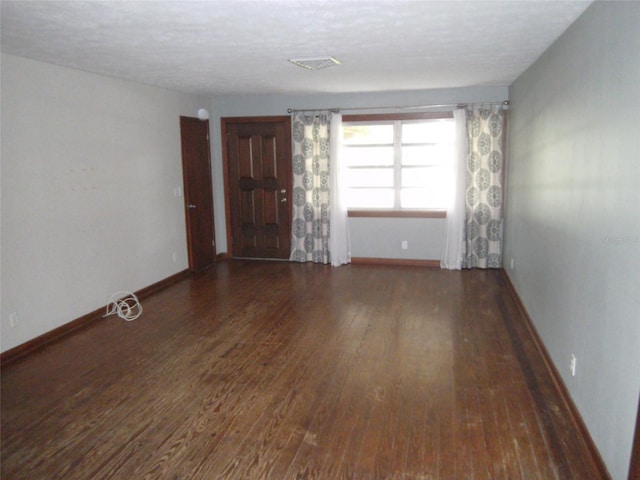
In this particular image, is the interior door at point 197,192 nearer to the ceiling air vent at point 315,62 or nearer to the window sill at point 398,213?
the window sill at point 398,213

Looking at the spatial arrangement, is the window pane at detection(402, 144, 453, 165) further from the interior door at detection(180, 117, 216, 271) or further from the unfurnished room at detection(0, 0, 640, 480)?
the interior door at detection(180, 117, 216, 271)

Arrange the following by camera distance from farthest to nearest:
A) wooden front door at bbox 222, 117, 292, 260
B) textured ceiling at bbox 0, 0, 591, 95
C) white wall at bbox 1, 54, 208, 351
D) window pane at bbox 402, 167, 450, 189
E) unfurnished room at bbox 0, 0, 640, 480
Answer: wooden front door at bbox 222, 117, 292, 260 < window pane at bbox 402, 167, 450, 189 < white wall at bbox 1, 54, 208, 351 < textured ceiling at bbox 0, 0, 591, 95 < unfurnished room at bbox 0, 0, 640, 480

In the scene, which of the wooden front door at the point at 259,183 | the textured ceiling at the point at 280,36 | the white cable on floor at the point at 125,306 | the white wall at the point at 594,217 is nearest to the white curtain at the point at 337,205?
the wooden front door at the point at 259,183

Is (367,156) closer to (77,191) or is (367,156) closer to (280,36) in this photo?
(280,36)

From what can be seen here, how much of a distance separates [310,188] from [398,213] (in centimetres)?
128

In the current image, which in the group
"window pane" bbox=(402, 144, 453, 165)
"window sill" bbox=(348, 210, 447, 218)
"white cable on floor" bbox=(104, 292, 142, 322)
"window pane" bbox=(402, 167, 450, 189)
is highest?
"window pane" bbox=(402, 144, 453, 165)

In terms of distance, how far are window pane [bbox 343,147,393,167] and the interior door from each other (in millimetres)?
2002

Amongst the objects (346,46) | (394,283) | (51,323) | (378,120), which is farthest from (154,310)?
(378,120)

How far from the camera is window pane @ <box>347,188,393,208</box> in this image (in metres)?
6.68

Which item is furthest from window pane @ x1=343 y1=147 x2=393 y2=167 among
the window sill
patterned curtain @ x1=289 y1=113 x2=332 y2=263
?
the window sill

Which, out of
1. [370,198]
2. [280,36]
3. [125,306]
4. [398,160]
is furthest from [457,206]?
[125,306]

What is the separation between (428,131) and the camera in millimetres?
6395

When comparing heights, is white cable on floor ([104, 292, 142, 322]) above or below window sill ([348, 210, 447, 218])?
below

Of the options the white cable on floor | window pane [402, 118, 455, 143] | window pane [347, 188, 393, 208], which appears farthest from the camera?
window pane [347, 188, 393, 208]
